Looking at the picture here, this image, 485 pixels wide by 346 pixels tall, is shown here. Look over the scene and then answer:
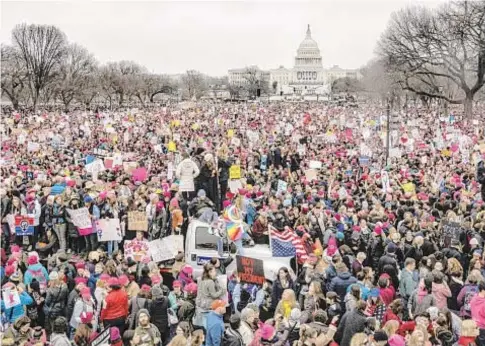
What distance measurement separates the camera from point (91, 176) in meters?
18.4

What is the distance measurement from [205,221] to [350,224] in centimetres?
301

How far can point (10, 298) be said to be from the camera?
28.1ft

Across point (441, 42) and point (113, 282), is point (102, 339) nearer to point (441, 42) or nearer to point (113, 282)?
point (113, 282)

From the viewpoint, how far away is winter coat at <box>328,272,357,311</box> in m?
8.97

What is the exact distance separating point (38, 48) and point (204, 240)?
66.0 m

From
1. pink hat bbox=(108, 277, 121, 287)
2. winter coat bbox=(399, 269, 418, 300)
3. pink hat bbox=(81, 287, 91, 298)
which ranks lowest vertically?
winter coat bbox=(399, 269, 418, 300)

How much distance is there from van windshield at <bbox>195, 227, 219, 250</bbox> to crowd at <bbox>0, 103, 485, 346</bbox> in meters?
0.41

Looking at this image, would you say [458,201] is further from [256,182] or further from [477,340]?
[477,340]

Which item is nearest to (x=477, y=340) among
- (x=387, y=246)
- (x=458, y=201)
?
(x=387, y=246)

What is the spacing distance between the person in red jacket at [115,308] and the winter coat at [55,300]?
0.66 metres

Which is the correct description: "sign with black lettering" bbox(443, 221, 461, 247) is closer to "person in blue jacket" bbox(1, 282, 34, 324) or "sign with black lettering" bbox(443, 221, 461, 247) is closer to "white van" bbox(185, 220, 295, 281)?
"white van" bbox(185, 220, 295, 281)

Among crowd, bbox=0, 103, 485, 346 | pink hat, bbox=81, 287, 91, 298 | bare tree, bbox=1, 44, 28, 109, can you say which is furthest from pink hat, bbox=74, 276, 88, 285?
bare tree, bbox=1, 44, 28, 109

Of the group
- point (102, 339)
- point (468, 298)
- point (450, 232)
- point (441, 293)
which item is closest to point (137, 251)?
point (102, 339)

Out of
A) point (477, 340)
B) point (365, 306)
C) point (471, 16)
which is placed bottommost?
point (477, 340)
